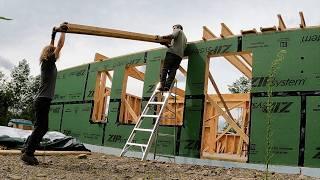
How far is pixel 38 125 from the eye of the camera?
18.6 feet

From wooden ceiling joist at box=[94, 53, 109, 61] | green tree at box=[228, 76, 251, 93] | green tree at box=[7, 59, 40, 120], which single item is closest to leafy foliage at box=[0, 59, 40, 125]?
green tree at box=[7, 59, 40, 120]

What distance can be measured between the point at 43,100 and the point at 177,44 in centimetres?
350

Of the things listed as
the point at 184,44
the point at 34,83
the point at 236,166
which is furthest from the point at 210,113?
the point at 34,83

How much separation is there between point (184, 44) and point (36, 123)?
3.99 meters

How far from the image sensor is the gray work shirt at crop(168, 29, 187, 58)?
8.25 metres

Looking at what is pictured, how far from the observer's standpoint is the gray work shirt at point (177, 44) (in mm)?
8250

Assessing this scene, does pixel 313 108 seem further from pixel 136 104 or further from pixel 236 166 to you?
pixel 136 104

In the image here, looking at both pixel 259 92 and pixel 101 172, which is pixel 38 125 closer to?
pixel 101 172

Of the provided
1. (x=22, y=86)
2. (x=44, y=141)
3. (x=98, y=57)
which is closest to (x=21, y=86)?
(x=22, y=86)

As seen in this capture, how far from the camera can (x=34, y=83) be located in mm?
53906

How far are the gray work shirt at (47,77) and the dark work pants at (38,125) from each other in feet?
0.30

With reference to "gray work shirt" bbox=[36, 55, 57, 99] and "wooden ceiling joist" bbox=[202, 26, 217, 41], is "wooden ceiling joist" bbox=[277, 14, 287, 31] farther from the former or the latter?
"gray work shirt" bbox=[36, 55, 57, 99]

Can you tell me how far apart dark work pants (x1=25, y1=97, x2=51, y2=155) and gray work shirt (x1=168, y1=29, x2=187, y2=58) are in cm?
331

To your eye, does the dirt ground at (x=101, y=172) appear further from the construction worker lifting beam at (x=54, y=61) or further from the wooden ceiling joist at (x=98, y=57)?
the wooden ceiling joist at (x=98, y=57)
